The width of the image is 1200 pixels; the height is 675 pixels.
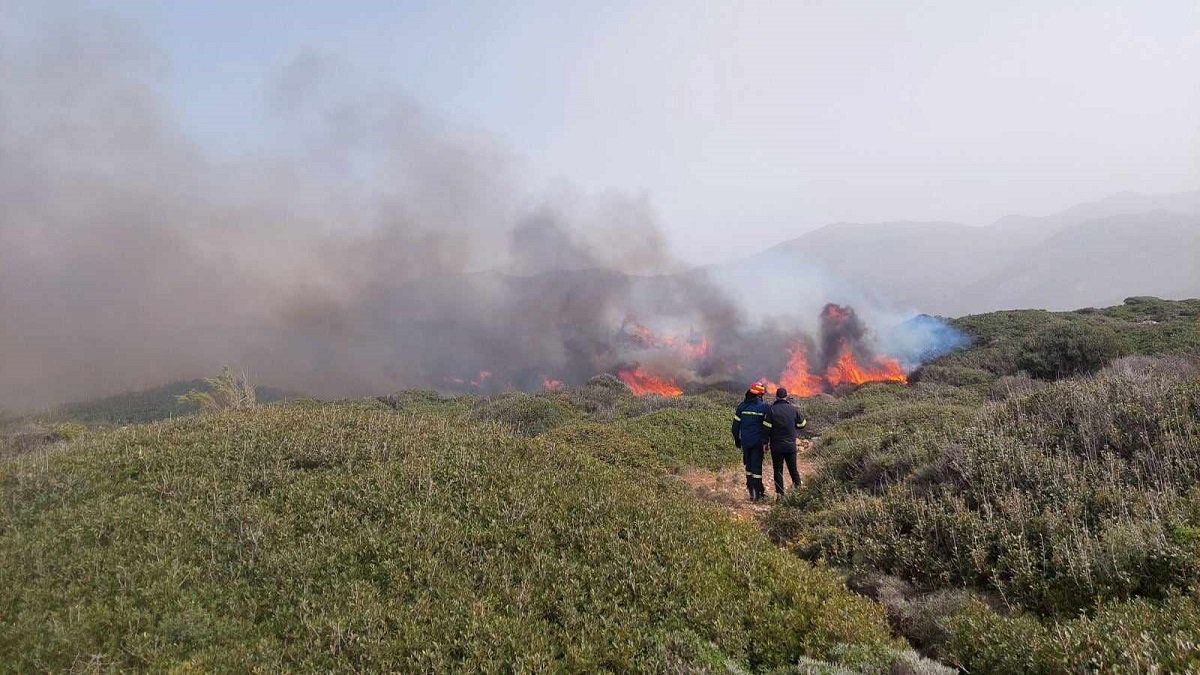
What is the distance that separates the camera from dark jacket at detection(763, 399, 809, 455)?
496 inches

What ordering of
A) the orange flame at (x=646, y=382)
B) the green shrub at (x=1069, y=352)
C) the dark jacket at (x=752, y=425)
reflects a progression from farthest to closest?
1. the orange flame at (x=646, y=382)
2. the green shrub at (x=1069, y=352)
3. the dark jacket at (x=752, y=425)

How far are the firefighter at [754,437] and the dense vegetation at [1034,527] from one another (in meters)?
1.46

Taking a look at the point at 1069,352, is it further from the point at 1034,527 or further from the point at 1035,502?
the point at 1034,527

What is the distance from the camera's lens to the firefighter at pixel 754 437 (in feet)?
42.4

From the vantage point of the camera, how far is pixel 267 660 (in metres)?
4.93

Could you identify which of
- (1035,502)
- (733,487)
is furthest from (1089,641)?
(733,487)

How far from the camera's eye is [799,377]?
43.3 metres

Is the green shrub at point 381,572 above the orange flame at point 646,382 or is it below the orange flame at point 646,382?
above

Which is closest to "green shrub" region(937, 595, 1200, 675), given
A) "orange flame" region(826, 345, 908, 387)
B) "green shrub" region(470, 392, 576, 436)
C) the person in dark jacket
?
the person in dark jacket

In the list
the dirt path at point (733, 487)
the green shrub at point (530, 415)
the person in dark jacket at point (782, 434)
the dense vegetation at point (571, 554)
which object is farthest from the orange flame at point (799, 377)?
the dense vegetation at point (571, 554)

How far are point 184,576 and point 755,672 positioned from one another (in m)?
6.21

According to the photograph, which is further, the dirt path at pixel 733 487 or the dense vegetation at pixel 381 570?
the dirt path at pixel 733 487

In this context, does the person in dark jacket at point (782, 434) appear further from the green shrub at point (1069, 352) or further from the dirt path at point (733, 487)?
the green shrub at point (1069, 352)

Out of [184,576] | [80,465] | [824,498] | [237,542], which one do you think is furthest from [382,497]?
[824,498]
